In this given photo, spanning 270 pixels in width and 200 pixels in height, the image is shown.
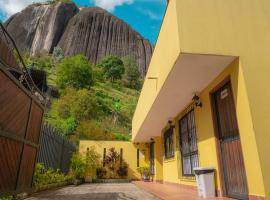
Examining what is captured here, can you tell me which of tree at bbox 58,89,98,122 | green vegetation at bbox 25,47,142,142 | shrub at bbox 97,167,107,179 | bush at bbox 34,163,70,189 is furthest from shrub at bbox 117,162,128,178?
tree at bbox 58,89,98,122

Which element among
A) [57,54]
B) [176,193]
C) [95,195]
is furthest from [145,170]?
[57,54]

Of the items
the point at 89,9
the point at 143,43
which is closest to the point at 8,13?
the point at 89,9

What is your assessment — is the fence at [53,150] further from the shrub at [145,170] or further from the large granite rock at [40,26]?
the large granite rock at [40,26]

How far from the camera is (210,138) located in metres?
5.22

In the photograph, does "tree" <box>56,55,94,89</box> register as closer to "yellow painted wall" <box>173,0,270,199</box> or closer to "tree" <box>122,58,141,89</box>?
"tree" <box>122,58,141,89</box>

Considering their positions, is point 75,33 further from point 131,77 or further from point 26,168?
point 26,168

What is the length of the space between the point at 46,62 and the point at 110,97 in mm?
19007

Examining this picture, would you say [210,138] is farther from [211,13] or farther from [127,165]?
[127,165]

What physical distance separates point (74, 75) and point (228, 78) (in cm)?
3189

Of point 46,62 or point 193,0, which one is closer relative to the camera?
point 193,0

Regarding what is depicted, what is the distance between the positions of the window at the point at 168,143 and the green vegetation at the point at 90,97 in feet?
19.7

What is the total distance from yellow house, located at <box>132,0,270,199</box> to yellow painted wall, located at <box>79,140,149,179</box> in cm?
997

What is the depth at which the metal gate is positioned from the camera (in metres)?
2.64

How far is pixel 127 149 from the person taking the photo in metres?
15.4
